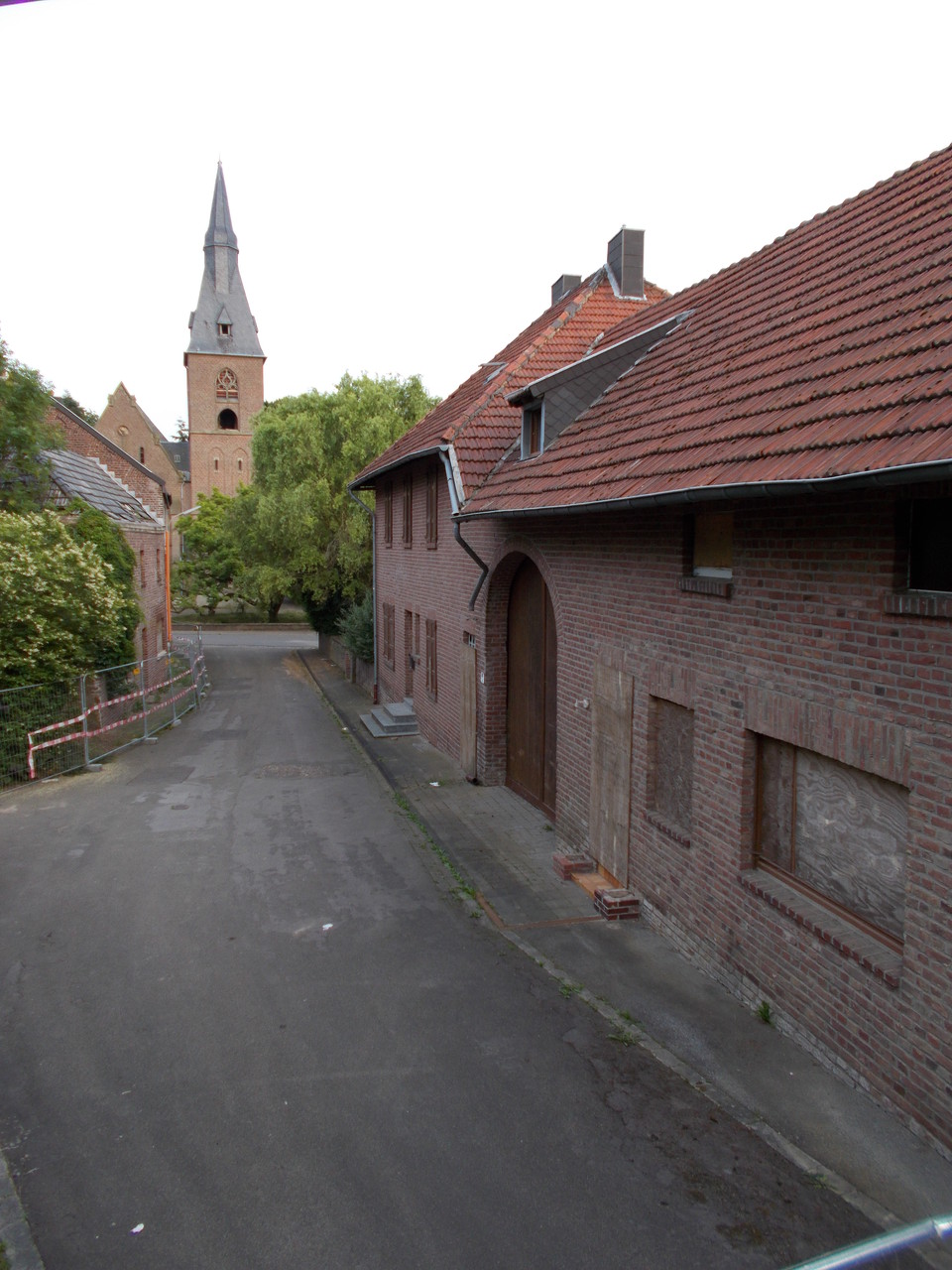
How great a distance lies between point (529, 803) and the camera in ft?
40.2

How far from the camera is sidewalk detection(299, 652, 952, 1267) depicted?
15.4 ft

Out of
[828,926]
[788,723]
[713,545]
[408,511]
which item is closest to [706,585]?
[713,545]

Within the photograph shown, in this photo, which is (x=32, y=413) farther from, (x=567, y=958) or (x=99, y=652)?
(x=567, y=958)

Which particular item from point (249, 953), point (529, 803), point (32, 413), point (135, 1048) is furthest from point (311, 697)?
point (135, 1048)

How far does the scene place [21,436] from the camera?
17.8 metres

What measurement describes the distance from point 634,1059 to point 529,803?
6.34 m

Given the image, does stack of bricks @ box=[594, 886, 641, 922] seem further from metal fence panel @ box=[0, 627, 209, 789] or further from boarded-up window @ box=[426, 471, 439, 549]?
metal fence panel @ box=[0, 627, 209, 789]

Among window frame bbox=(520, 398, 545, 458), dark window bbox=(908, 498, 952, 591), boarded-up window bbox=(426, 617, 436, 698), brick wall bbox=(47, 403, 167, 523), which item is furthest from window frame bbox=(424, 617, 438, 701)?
brick wall bbox=(47, 403, 167, 523)

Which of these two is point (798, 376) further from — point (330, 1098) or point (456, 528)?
point (456, 528)

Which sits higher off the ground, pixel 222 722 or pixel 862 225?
pixel 862 225

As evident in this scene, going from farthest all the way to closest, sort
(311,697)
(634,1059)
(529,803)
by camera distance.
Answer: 1. (311,697)
2. (529,803)
3. (634,1059)

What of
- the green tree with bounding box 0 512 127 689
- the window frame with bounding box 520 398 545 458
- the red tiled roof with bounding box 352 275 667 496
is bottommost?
the green tree with bounding box 0 512 127 689

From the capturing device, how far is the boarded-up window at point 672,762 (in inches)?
293

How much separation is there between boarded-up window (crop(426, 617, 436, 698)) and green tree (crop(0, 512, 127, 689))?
18.2ft
